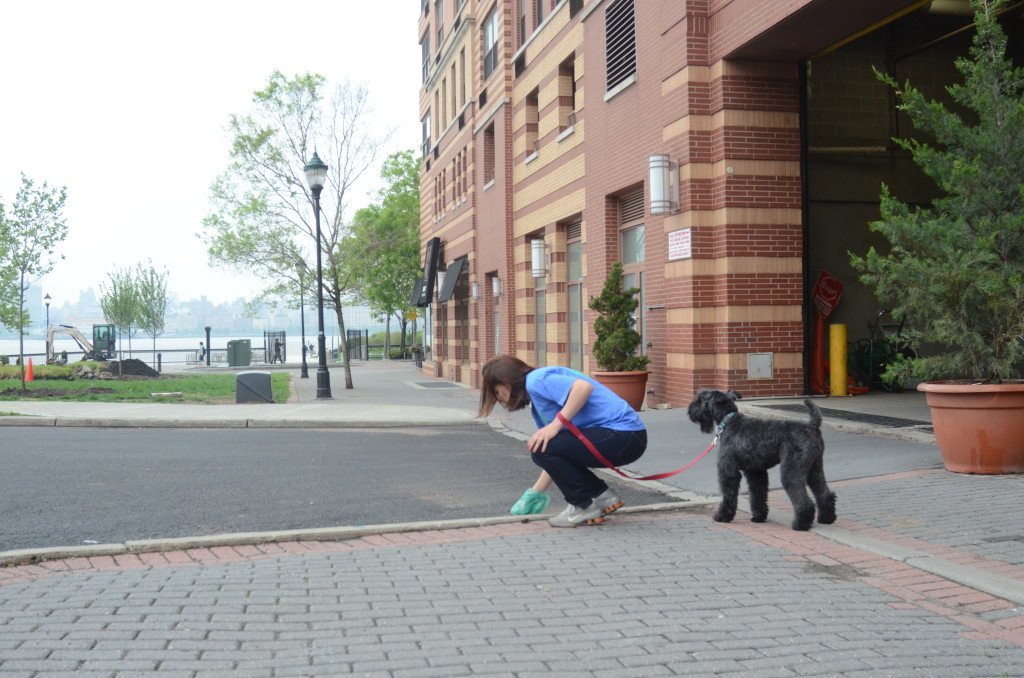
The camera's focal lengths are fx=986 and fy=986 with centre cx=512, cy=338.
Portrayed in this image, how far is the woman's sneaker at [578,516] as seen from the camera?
21.9 feet

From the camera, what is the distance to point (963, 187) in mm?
8398

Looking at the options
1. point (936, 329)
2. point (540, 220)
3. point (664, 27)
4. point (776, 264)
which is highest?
point (664, 27)

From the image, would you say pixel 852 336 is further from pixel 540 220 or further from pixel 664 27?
pixel 540 220

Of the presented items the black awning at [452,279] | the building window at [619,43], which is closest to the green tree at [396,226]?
the black awning at [452,279]

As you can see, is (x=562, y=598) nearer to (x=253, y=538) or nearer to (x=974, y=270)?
(x=253, y=538)

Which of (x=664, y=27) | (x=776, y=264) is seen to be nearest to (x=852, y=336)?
(x=776, y=264)

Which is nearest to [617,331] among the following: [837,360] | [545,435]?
[837,360]

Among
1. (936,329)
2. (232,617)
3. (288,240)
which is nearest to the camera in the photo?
(232,617)

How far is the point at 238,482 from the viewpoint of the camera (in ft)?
30.0

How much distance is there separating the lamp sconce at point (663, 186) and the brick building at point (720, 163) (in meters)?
0.03

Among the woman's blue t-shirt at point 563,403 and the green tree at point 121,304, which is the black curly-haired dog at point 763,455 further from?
the green tree at point 121,304

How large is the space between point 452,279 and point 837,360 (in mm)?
18082

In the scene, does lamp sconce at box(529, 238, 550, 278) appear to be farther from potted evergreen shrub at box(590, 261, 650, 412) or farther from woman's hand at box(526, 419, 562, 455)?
woman's hand at box(526, 419, 562, 455)

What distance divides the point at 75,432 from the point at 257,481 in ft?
19.8
